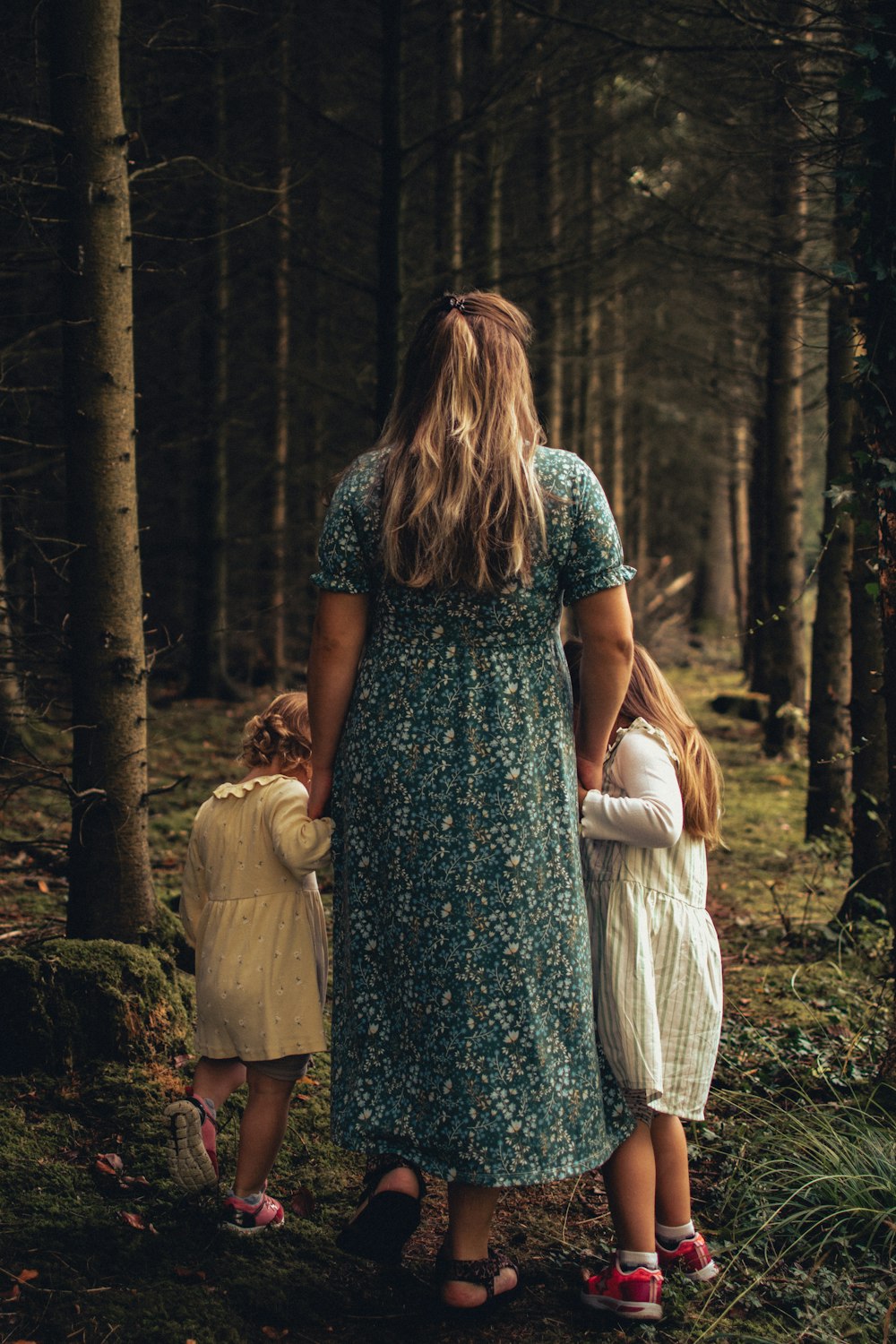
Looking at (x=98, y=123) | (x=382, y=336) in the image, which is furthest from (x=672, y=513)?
(x=98, y=123)

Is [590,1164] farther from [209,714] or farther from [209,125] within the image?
[209,125]

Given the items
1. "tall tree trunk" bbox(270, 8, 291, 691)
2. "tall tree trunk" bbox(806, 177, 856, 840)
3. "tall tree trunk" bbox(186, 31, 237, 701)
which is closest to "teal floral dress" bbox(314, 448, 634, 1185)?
"tall tree trunk" bbox(806, 177, 856, 840)

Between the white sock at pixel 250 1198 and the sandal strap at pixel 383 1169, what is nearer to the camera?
the sandal strap at pixel 383 1169

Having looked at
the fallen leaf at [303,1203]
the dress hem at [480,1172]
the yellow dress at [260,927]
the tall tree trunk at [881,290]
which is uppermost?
the tall tree trunk at [881,290]

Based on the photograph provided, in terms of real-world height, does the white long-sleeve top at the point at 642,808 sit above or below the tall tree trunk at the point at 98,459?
below

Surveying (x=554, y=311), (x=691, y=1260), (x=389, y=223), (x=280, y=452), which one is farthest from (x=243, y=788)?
(x=554, y=311)

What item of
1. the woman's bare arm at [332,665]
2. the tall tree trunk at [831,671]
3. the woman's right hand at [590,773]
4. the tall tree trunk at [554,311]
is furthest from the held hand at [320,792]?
the tall tree trunk at [554,311]

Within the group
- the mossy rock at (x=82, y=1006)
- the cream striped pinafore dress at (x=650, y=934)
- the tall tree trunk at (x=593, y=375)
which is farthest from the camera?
the tall tree trunk at (x=593, y=375)

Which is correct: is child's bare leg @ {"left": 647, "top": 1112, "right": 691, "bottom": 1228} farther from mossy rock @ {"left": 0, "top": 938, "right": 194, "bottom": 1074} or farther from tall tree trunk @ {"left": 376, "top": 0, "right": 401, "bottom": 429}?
tall tree trunk @ {"left": 376, "top": 0, "right": 401, "bottom": 429}

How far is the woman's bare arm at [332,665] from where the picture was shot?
111 inches

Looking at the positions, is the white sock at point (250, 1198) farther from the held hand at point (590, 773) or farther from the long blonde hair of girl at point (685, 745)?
the long blonde hair of girl at point (685, 745)

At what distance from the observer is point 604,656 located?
9.25ft

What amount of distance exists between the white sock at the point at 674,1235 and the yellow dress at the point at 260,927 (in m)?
0.99

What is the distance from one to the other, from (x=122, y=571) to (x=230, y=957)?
1.47 metres
